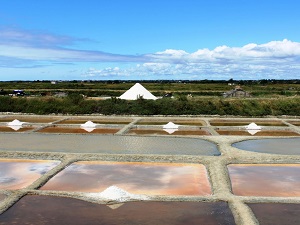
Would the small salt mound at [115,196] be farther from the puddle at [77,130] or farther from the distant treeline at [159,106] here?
the distant treeline at [159,106]

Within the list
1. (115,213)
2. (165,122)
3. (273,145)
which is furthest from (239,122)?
(115,213)

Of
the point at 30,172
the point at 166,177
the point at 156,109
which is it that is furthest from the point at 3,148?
the point at 156,109

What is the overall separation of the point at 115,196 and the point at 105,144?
4.60 meters

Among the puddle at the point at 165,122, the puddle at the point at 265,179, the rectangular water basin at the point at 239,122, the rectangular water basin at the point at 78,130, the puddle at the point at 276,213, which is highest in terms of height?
the rectangular water basin at the point at 78,130

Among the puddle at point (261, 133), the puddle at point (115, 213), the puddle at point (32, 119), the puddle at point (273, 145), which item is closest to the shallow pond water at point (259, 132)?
the puddle at point (261, 133)

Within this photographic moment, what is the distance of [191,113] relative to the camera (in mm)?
18062

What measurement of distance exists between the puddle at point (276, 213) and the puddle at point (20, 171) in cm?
360

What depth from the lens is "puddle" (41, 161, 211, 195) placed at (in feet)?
19.6

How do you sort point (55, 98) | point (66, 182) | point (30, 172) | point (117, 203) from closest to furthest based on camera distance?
point (117, 203) < point (66, 182) < point (30, 172) < point (55, 98)

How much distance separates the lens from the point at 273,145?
10008 millimetres

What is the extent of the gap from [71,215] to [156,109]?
1344cm

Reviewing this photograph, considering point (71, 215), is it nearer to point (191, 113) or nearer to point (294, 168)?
point (294, 168)

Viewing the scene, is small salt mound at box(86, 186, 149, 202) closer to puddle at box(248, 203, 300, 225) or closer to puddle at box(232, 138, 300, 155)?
puddle at box(248, 203, 300, 225)

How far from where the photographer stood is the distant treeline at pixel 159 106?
18.1 meters
